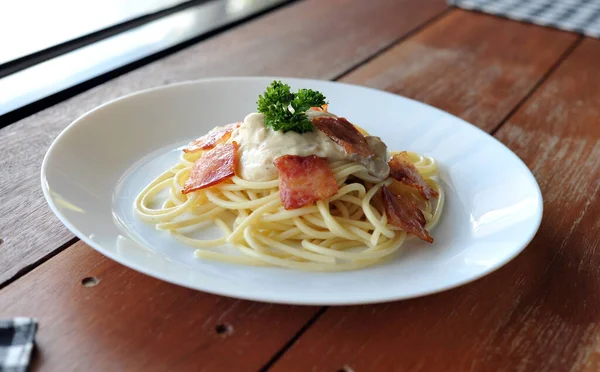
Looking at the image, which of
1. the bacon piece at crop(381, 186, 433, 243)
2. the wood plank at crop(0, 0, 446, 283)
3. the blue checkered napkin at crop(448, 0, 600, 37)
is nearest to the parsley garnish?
the bacon piece at crop(381, 186, 433, 243)

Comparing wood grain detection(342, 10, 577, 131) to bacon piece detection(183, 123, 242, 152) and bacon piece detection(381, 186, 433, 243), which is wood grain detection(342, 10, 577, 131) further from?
bacon piece detection(183, 123, 242, 152)

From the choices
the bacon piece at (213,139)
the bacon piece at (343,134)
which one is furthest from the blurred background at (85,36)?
the bacon piece at (343,134)

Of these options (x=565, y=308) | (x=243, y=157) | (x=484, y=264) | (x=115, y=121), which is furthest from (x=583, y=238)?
(x=115, y=121)

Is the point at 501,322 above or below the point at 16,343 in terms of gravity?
below

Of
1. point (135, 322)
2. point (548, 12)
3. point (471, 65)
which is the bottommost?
point (548, 12)

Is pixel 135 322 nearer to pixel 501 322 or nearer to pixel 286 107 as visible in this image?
pixel 286 107

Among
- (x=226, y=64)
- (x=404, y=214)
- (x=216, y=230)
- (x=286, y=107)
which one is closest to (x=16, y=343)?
(x=216, y=230)

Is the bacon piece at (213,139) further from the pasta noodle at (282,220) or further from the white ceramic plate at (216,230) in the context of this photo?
the white ceramic plate at (216,230)

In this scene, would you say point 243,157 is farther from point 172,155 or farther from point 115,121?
point 115,121
